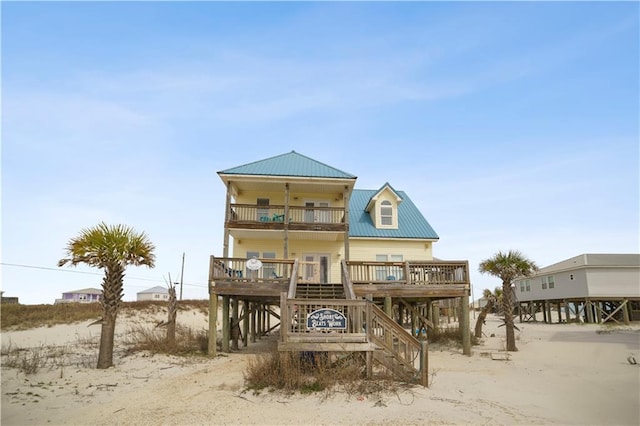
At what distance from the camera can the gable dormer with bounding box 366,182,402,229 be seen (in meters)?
26.0

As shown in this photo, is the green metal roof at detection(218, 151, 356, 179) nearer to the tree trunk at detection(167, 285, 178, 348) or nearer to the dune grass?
the tree trunk at detection(167, 285, 178, 348)

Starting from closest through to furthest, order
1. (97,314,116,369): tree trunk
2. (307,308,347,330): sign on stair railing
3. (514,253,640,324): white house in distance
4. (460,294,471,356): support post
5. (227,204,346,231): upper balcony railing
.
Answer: (307,308,347,330): sign on stair railing < (97,314,116,369): tree trunk < (460,294,471,356): support post < (227,204,346,231): upper balcony railing < (514,253,640,324): white house in distance

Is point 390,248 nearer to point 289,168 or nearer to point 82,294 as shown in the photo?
point 289,168

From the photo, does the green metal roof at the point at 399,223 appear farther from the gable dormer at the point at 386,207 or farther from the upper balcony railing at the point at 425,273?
the upper balcony railing at the point at 425,273

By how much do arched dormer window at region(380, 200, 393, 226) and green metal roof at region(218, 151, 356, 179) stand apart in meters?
4.77

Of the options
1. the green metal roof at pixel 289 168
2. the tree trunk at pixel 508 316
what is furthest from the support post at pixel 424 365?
the green metal roof at pixel 289 168

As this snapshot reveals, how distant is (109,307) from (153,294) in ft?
255

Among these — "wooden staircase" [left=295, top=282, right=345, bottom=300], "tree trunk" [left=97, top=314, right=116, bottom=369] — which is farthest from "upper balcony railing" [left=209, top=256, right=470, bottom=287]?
"tree trunk" [left=97, top=314, right=116, bottom=369]

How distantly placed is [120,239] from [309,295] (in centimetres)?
742

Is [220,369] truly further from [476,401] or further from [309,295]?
[476,401]

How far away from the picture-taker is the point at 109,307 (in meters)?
14.5

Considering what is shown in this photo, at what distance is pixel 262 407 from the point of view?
9.39 metres

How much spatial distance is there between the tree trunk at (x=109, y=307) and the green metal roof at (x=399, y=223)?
13.6 metres

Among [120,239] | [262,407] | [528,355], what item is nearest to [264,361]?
[262,407]
